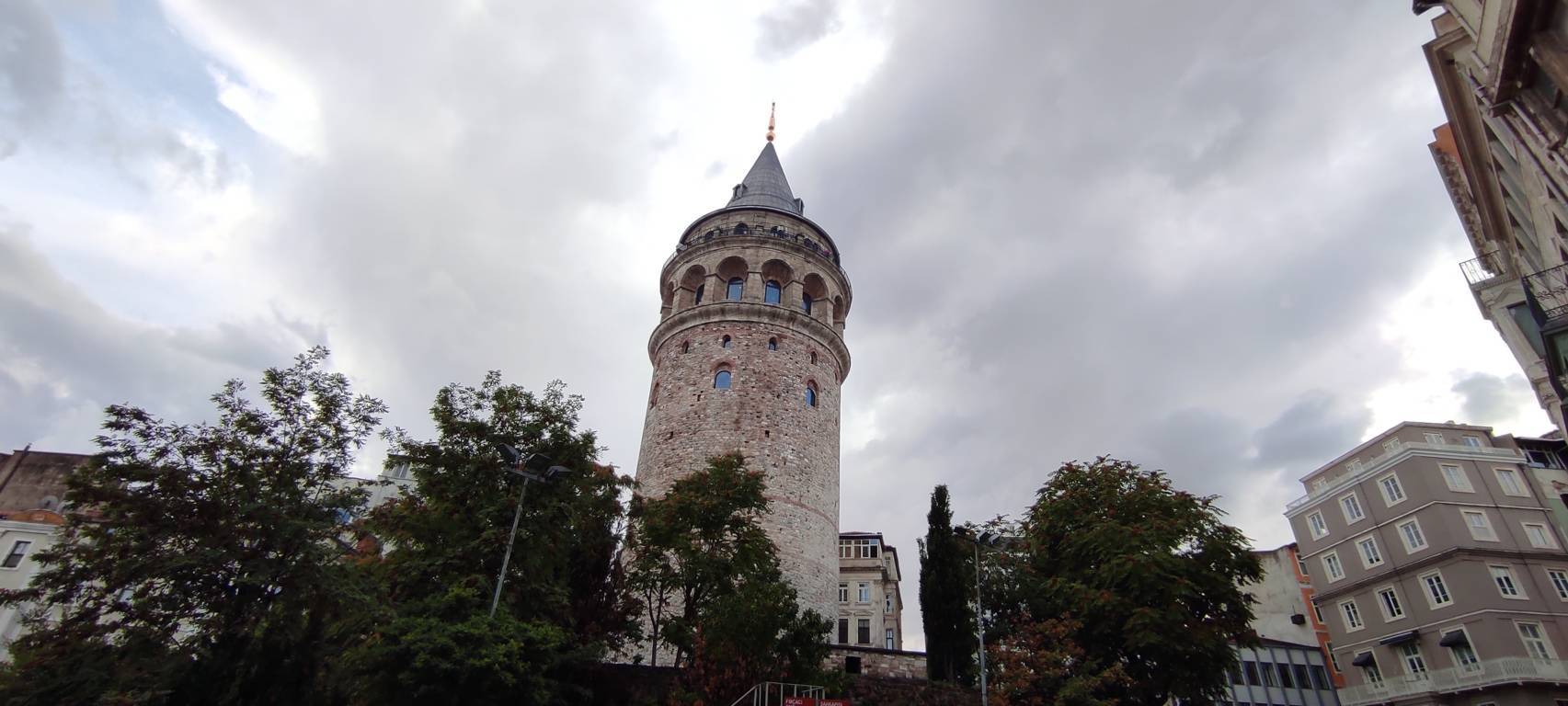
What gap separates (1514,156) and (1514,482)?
69.2 feet

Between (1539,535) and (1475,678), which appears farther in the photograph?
(1539,535)

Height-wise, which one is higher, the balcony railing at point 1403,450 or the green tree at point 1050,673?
the balcony railing at point 1403,450

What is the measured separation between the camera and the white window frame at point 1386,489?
89.7 feet

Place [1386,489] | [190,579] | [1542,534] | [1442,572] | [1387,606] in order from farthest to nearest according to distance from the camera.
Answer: [1386,489], [1387,606], [1542,534], [1442,572], [190,579]

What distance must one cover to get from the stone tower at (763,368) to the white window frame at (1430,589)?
20001 mm

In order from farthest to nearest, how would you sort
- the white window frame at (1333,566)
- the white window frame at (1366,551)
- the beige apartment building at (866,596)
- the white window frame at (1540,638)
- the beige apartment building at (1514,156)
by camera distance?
the beige apartment building at (866,596)
the white window frame at (1333,566)
the white window frame at (1366,551)
the white window frame at (1540,638)
the beige apartment building at (1514,156)

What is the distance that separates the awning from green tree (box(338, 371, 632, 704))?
26.3 meters

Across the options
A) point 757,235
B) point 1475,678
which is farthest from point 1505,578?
point 757,235

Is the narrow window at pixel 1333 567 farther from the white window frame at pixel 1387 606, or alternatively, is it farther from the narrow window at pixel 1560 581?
the narrow window at pixel 1560 581

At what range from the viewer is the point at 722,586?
55.5 feet

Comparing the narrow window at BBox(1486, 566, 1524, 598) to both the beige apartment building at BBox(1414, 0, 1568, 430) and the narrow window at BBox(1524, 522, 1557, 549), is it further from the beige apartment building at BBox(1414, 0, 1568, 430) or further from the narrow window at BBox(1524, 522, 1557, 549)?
the beige apartment building at BBox(1414, 0, 1568, 430)

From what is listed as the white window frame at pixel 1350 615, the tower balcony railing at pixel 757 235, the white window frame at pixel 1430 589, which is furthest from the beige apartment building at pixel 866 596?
the white window frame at pixel 1430 589

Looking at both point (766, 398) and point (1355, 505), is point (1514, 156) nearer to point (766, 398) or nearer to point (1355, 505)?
point (766, 398)

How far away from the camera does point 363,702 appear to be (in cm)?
1368
